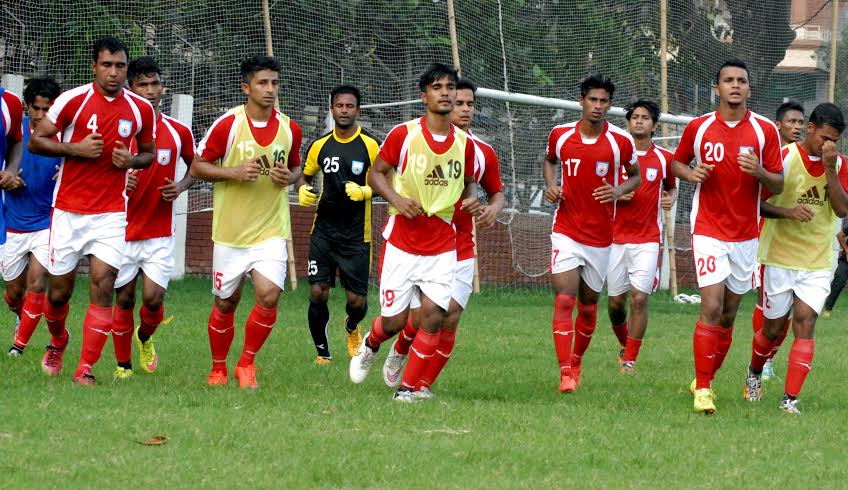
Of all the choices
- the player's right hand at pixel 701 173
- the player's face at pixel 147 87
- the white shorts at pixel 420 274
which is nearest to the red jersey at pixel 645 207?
the player's right hand at pixel 701 173

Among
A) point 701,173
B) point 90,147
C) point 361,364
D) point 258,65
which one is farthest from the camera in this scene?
point 361,364

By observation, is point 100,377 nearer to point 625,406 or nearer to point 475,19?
point 625,406

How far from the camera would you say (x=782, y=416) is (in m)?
9.66

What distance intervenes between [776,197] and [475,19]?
39.2ft

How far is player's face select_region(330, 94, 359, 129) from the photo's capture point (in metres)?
12.6

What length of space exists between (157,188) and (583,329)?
3825 millimetres

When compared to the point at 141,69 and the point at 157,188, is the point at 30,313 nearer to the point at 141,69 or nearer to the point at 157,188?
the point at 157,188

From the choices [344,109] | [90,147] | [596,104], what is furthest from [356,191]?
[90,147]

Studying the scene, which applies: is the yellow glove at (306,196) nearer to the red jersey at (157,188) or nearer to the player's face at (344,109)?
the red jersey at (157,188)

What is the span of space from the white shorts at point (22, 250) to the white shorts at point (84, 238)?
2.16 metres

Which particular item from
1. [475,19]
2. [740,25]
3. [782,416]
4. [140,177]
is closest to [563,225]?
[782,416]

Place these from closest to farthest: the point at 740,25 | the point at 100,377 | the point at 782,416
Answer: the point at 782,416 < the point at 100,377 < the point at 740,25

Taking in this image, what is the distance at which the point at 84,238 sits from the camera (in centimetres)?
980

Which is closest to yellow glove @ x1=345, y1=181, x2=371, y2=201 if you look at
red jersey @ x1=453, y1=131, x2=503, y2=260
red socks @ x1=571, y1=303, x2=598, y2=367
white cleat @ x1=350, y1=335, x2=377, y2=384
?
red jersey @ x1=453, y1=131, x2=503, y2=260
